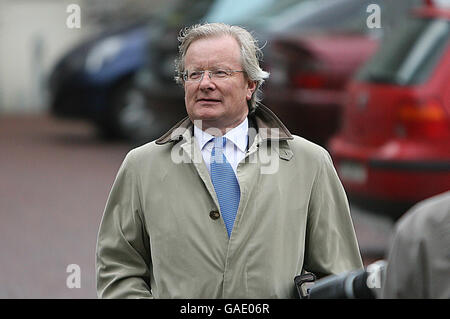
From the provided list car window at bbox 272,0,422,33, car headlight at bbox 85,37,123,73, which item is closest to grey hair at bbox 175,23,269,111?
car window at bbox 272,0,422,33

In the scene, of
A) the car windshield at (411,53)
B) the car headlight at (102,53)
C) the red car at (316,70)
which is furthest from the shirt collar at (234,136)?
the car headlight at (102,53)

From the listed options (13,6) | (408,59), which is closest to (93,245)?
(408,59)

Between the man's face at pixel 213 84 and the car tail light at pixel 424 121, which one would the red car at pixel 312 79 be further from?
the man's face at pixel 213 84

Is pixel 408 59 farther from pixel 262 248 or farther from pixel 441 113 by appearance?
pixel 262 248

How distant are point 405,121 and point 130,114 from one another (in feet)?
25.9

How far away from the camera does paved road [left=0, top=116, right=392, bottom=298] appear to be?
8.09 metres

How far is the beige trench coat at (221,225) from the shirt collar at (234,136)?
2 centimetres

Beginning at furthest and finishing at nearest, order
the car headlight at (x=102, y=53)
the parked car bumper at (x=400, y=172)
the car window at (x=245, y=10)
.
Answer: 1. the car headlight at (x=102, y=53)
2. the car window at (x=245, y=10)
3. the parked car bumper at (x=400, y=172)

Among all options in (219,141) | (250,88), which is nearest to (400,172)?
(250,88)

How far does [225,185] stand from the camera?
346 cm

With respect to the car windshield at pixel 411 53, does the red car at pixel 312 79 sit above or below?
below

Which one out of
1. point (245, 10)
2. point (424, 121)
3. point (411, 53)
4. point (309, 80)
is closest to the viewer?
point (424, 121)

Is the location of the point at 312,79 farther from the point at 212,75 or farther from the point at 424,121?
the point at 212,75

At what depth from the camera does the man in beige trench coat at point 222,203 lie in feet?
11.1
